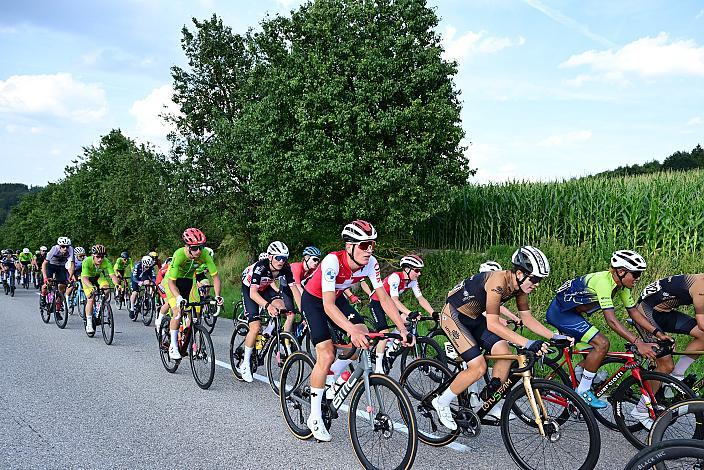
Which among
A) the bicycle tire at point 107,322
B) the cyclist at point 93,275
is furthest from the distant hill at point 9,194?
the bicycle tire at point 107,322

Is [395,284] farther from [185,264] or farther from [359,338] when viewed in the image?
[359,338]

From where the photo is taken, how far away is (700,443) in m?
2.88

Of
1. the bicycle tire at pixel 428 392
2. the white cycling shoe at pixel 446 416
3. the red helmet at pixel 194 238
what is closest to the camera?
the white cycling shoe at pixel 446 416

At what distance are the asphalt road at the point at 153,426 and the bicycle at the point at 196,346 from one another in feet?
0.52

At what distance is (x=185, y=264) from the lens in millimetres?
8906

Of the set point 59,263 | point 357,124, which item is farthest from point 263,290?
point 357,124

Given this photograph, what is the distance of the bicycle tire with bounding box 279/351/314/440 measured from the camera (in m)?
5.75

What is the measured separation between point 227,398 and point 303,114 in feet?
41.3

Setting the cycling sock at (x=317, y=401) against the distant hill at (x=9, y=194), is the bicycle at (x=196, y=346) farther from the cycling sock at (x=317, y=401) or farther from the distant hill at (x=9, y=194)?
the distant hill at (x=9, y=194)

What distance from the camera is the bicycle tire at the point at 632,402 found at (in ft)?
17.2

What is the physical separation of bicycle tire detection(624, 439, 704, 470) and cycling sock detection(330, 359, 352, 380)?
2.93m

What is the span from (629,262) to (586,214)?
12.0 meters

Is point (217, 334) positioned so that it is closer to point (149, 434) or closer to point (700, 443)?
point (149, 434)

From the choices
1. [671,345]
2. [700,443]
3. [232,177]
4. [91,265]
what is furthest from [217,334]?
[232,177]
